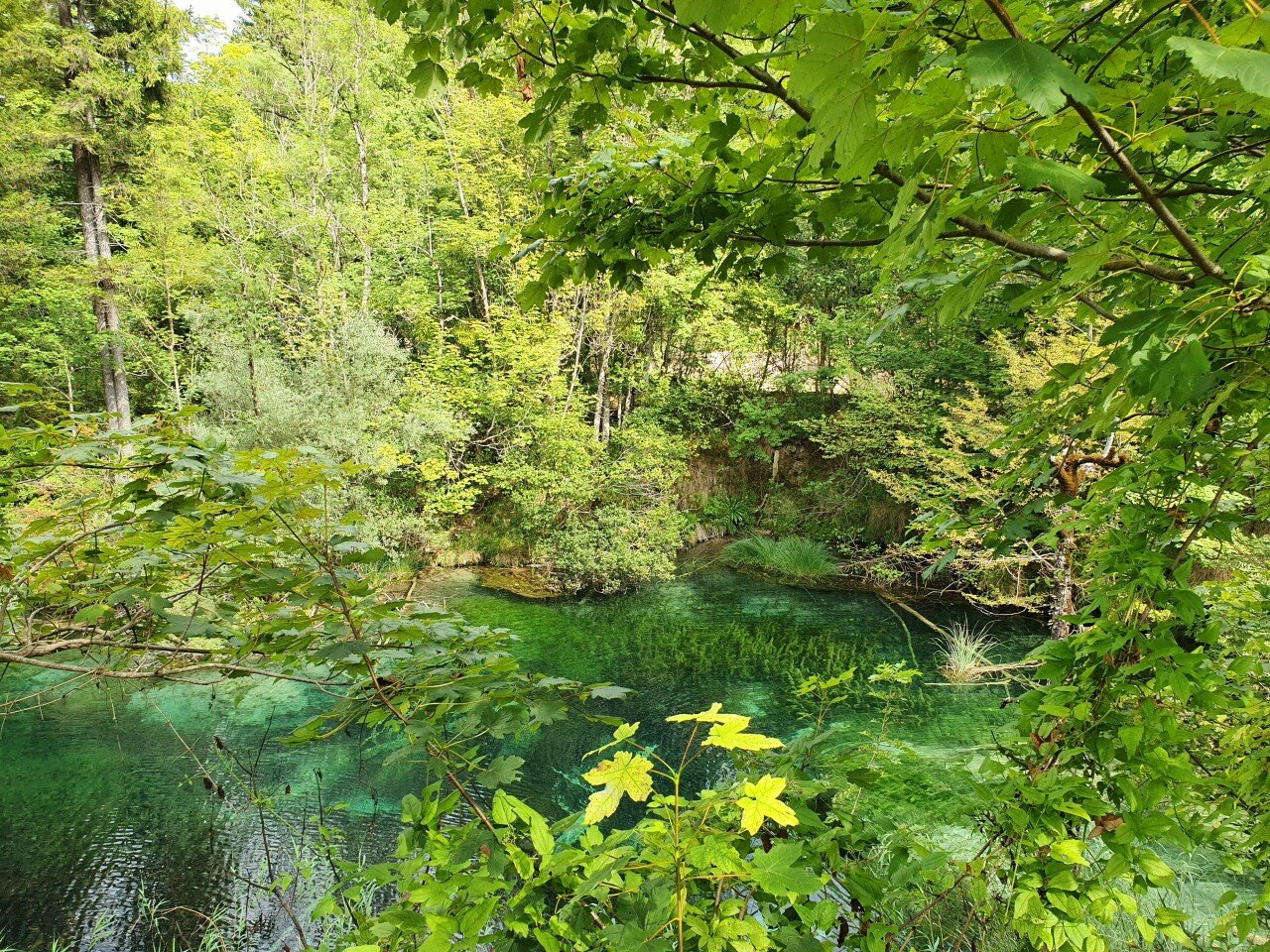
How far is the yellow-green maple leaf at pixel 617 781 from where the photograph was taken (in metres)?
0.76

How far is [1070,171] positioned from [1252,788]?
131cm

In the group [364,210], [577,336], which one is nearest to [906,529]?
[577,336]

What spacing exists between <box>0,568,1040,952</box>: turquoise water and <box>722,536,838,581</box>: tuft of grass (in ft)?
5.15

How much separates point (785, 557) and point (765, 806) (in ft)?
30.9

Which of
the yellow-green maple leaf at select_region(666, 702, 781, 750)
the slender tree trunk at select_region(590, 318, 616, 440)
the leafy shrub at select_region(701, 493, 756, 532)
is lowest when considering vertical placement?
the leafy shrub at select_region(701, 493, 756, 532)

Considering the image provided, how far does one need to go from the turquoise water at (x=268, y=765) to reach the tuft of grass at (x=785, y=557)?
5.15 feet

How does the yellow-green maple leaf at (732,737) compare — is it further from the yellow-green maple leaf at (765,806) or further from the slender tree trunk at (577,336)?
the slender tree trunk at (577,336)

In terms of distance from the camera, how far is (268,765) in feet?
15.0

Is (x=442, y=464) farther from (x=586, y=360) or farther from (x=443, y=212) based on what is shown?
(x=443, y=212)

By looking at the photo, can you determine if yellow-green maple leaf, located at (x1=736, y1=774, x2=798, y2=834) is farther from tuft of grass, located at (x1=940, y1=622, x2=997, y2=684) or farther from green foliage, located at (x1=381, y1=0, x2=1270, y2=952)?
tuft of grass, located at (x1=940, y1=622, x2=997, y2=684)

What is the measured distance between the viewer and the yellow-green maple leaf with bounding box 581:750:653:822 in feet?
2.50

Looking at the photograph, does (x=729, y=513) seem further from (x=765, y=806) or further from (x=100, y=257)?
(x=100, y=257)

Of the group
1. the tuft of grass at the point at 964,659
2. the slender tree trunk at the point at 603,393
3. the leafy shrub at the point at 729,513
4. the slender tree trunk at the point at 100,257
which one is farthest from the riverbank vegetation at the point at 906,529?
the slender tree trunk at the point at 100,257

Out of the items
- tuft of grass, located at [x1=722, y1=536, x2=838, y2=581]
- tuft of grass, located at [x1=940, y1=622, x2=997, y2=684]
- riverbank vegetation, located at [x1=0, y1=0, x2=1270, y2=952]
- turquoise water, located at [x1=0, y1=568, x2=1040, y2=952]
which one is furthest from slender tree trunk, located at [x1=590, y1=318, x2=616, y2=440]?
riverbank vegetation, located at [x1=0, y1=0, x2=1270, y2=952]
